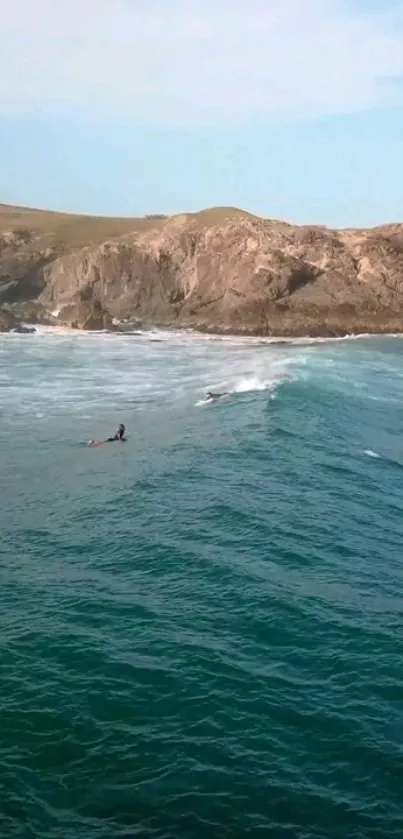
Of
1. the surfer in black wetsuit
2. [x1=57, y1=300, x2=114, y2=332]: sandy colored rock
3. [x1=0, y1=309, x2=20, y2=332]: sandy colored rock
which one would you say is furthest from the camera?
[x1=57, y1=300, x2=114, y2=332]: sandy colored rock

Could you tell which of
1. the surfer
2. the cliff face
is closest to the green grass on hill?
the cliff face

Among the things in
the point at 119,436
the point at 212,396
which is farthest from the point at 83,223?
the point at 119,436

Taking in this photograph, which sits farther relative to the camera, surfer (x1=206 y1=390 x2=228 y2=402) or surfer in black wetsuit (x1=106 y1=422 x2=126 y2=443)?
surfer (x1=206 y1=390 x2=228 y2=402)

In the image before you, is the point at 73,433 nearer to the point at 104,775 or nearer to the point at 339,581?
the point at 339,581

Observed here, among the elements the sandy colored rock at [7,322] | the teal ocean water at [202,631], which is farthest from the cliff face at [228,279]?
the teal ocean water at [202,631]

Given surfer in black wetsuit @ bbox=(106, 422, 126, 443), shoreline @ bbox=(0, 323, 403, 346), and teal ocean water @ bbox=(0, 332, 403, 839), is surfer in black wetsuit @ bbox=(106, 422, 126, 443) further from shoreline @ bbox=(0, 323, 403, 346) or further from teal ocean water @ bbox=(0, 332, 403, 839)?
shoreline @ bbox=(0, 323, 403, 346)

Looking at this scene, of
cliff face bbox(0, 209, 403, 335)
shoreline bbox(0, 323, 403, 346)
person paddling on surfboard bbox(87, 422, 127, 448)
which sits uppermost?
cliff face bbox(0, 209, 403, 335)

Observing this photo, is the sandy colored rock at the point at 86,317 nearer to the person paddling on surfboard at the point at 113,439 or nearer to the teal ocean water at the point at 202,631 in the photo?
the teal ocean water at the point at 202,631
